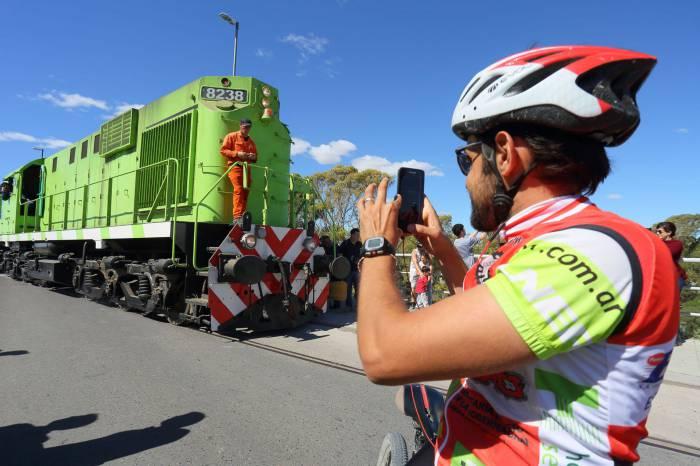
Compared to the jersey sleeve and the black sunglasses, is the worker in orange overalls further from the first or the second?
the jersey sleeve

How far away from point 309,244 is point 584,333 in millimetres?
6641

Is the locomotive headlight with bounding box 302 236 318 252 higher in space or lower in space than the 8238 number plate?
lower

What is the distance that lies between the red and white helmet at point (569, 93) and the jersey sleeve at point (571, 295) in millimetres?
339

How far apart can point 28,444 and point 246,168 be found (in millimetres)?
4486

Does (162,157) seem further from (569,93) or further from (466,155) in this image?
(569,93)

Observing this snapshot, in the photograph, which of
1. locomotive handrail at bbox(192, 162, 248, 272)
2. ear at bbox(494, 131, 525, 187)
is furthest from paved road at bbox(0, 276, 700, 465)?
ear at bbox(494, 131, 525, 187)

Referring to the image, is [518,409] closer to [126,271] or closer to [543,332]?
[543,332]

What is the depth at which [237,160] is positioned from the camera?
6.94 meters

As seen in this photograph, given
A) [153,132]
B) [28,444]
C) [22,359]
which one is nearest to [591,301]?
[28,444]

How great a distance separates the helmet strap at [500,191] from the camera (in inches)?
44.8

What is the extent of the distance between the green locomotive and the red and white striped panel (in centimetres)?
2

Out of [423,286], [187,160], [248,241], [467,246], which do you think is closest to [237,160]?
[187,160]

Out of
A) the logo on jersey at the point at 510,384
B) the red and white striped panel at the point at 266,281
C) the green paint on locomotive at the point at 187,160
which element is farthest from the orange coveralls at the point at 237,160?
the logo on jersey at the point at 510,384

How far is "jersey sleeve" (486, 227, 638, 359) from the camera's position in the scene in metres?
0.82
